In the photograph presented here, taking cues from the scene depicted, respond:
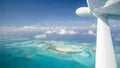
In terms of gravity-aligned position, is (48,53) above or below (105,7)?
below

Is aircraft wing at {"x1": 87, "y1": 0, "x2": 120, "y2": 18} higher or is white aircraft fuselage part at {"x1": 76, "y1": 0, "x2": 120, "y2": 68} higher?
aircraft wing at {"x1": 87, "y1": 0, "x2": 120, "y2": 18}

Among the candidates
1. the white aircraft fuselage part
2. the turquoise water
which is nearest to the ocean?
the turquoise water

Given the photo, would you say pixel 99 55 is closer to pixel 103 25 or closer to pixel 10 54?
pixel 103 25

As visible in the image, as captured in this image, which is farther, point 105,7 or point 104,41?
point 104,41

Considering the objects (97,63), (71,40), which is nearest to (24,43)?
(71,40)

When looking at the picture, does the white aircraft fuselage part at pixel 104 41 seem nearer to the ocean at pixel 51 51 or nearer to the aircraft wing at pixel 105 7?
the aircraft wing at pixel 105 7

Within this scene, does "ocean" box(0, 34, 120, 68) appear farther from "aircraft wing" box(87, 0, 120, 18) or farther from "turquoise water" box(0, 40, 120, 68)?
"aircraft wing" box(87, 0, 120, 18)

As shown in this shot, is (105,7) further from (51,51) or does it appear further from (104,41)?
(51,51)

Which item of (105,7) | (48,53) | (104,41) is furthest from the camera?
(48,53)

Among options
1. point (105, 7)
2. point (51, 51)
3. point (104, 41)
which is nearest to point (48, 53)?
point (51, 51)
